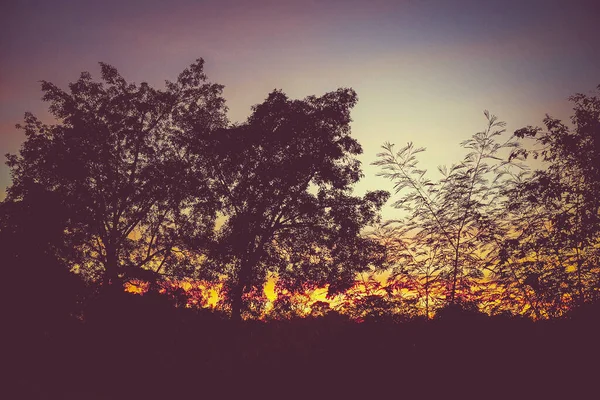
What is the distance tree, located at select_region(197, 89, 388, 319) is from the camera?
419 inches

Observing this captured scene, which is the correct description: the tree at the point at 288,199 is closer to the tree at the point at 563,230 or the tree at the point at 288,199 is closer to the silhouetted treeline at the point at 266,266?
the silhouetted treeline at the point at 266,266

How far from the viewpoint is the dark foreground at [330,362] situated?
399 centimetres

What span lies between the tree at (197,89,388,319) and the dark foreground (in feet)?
11.5

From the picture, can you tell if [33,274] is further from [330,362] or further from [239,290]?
[330,362]

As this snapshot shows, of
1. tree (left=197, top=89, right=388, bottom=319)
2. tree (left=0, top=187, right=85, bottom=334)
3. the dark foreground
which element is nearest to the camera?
the dark foreground

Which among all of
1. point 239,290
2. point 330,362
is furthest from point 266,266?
point 330,362

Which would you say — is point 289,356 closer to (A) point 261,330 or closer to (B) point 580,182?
(A) point 261,330

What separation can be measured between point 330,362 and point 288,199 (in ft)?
22.4

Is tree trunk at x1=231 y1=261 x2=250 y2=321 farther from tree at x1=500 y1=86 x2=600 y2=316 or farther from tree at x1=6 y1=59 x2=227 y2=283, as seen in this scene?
tree at x1=500 y1=86 x2=600 y2=316

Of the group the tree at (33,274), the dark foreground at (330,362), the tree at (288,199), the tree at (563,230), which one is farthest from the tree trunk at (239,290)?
the tree at (563,230)

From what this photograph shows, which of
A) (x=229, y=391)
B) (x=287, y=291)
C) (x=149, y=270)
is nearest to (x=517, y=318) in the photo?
(x=229, y=391)

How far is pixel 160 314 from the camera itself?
8672 mm

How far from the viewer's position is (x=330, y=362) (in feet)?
15.9

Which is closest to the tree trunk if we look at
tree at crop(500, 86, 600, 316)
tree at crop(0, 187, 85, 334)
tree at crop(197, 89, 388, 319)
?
tree at crop(197, 89, 388, 319)
